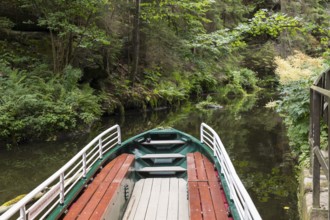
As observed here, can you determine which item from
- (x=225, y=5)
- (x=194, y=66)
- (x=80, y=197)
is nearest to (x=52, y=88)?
(x=80, y=197)

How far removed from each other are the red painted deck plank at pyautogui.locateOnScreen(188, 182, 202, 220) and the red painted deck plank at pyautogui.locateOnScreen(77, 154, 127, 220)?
3.79 feet

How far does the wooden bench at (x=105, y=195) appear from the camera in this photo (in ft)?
12.1

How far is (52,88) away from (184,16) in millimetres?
11777

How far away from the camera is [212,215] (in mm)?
3566

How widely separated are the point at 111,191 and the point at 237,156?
20.0 feet

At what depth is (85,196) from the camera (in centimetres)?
419

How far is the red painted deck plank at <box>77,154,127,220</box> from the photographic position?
11.9ft

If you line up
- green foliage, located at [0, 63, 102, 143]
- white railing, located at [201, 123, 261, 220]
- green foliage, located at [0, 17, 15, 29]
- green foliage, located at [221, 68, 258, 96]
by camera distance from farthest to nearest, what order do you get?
green foliage, located at [221, 68, 258, 96] → green foliage, located at [0, 17, 15, 29] → green foliage, located at [0, 63, 102, 143] → white railing, located at [201, 123, 261, 220]

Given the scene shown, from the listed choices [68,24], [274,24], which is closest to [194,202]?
[274,24]

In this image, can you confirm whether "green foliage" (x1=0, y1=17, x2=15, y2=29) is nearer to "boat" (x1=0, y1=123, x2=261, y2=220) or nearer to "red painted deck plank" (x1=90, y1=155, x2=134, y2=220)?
"boat" (x1=0, y1=123, x2=261, y2=220)

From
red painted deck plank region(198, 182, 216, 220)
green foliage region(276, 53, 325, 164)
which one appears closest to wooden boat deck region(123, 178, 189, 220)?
red painted deck plank region(198, 182, 216, 220)

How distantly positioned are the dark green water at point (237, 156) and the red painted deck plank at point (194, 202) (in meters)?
2.17

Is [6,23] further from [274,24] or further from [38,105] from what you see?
[274,24]

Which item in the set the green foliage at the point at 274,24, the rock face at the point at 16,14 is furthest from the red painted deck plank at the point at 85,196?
the rock face at the point at 16,14
